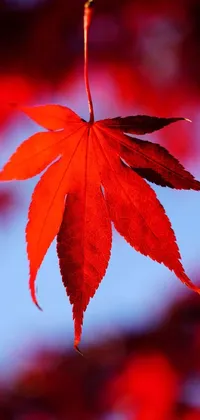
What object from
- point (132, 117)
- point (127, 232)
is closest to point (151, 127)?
point (132, 117)

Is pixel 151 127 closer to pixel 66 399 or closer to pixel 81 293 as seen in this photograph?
pixel 81 293

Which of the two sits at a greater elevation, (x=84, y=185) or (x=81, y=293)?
(x=84, y=185)

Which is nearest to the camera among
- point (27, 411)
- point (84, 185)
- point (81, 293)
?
point (81, 293)

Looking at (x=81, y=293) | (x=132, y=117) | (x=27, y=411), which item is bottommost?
(x=27, y=411)

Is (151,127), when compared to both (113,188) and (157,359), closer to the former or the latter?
(113,188)

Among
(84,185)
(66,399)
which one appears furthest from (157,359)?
(84,185)

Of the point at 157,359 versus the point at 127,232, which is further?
the point at 157,359

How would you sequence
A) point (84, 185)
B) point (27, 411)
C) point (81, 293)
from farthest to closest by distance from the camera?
point (27, 411) → point (84, 185) → point (81, 293)
